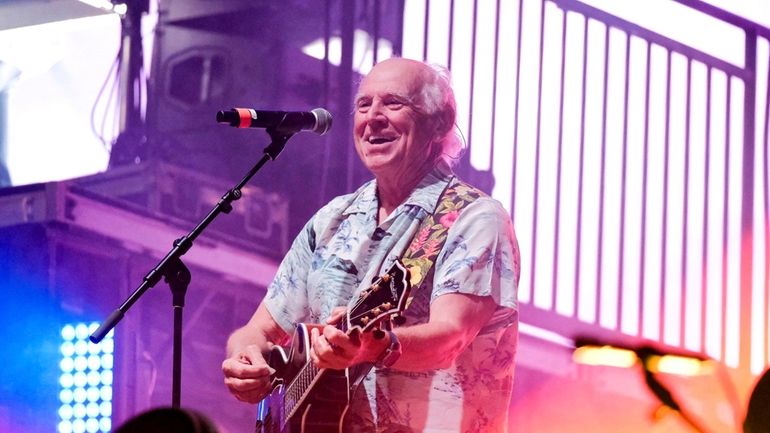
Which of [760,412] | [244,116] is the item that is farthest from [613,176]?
[760,412]

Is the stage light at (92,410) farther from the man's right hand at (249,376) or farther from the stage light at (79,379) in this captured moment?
the man's right hand at (249,376)

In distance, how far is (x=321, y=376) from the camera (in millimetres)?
2203

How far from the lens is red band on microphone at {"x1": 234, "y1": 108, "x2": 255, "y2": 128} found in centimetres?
264

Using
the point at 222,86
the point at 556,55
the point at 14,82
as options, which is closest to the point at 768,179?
the point at 556,55

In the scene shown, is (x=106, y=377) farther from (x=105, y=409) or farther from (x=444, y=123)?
(x=444, y=123)

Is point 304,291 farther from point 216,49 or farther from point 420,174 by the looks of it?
point 216,49

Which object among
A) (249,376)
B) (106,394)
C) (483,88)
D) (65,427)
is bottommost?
(65,427)

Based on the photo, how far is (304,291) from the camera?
2660 millimetres

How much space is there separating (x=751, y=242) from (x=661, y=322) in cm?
31

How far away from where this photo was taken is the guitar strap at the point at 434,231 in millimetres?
2404

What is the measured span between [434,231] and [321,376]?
45 centimetres

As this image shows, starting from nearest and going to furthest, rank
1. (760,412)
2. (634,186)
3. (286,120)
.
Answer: (760,412)
(286,120)
(634,186)

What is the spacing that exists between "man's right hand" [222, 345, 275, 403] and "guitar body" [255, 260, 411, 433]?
23 millimetres

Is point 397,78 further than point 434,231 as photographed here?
Yes
